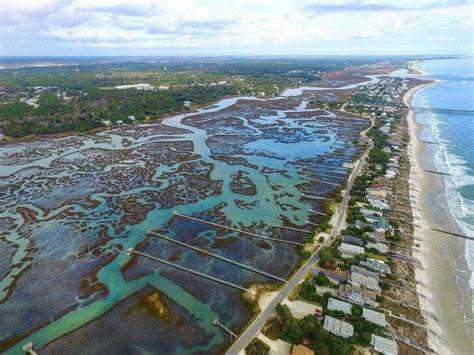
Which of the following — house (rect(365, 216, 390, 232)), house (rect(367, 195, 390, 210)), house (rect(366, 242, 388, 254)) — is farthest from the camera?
house (rect(367, 195, 390, 210))

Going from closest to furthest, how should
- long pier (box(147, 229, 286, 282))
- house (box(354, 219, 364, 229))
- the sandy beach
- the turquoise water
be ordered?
the sandy beach < the turquoise water < long pier (box(147, 229, 286, 282)) < house (box(354, 219, 364, 229))

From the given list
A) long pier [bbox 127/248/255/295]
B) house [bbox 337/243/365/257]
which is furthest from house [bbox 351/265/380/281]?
long pier [bbox 127/248/255/295]

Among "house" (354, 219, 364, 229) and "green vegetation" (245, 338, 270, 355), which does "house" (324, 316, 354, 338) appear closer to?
"green vegetation" (245, 338, 270, 355)

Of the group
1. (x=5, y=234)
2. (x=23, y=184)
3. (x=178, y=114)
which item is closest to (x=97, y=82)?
(x=178, y=114)

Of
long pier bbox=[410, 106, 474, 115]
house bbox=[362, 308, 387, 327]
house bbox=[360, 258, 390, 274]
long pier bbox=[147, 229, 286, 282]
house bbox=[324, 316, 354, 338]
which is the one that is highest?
house bbox=[324, 316, 354, 338]

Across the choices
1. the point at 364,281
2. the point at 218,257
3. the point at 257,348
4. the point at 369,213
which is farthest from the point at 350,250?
the point at 257,348

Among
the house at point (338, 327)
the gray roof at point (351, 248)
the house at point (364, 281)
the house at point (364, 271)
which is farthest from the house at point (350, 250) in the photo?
the house at point (338, 327)

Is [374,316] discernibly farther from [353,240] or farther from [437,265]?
[437,265]
